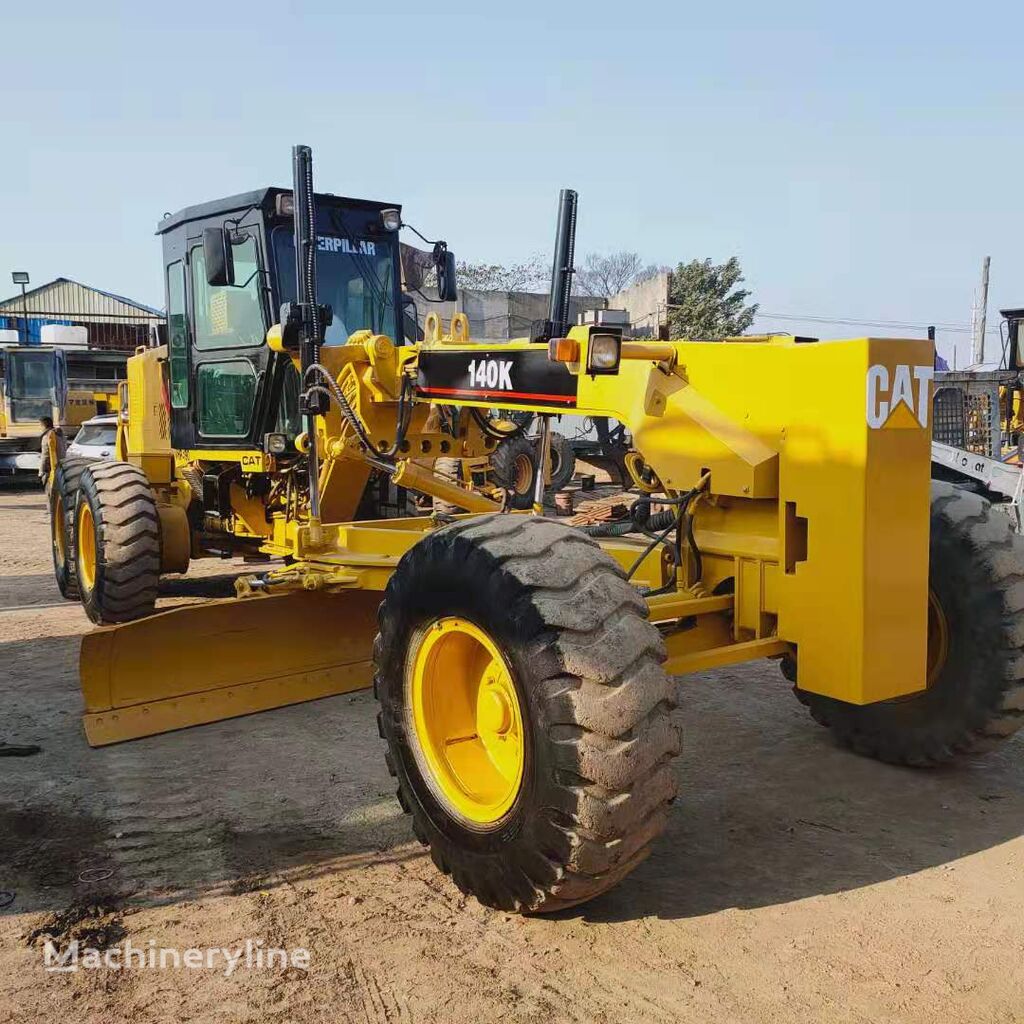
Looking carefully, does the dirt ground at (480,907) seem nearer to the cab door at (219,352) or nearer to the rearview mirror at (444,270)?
the cab door at (219,352)

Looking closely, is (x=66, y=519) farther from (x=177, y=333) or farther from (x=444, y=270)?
(x=444, y=270)

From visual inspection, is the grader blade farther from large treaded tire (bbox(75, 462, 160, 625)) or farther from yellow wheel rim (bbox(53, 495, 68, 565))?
yellow wheel rim (bbox(53, 495, 68, 565))

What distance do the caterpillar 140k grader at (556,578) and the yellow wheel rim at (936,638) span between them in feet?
0.05

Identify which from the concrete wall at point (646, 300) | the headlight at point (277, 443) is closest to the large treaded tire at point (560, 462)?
the concrete wall at point (646, 300)

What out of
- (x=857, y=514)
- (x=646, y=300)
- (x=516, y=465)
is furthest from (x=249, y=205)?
(x=646, y=300)

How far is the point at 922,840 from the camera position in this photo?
3918 millimetres

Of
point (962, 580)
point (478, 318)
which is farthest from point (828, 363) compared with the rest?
point (478, 318)

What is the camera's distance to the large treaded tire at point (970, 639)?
164 inches

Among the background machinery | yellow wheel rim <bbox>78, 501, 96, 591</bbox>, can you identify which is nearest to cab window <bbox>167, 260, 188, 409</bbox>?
yellow wheel rim <bbox>78, 501, 96, 591</bbox>

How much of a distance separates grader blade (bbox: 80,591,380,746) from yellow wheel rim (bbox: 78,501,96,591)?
2.41m

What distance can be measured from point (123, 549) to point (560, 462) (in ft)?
35.5

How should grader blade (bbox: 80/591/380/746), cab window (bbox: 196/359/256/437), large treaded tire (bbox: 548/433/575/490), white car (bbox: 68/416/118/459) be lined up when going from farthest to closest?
Result: white car (bbox: 68/416/118/459) → large treaded tire (bbox: 548/433/575/490) → cab window (bbox: 196/359/256/437) → grader blade (bbox: 80/591/380/746)

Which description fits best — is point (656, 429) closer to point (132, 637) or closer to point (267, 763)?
point (267, 763)

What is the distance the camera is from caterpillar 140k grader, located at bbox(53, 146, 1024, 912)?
3131 millimetres
